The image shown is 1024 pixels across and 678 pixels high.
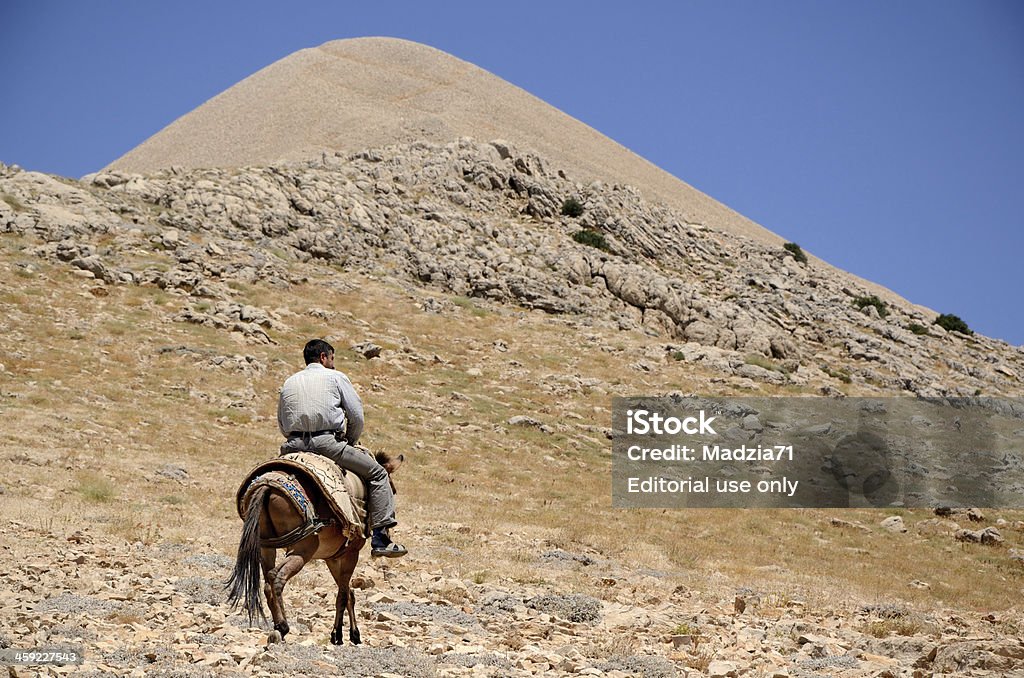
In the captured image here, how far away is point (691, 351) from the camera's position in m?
43.3

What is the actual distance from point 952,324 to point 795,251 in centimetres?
1313

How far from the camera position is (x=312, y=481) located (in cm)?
964

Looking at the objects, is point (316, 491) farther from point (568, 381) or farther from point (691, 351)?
point (691, 351)

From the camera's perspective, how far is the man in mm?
10039

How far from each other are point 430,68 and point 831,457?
82919mm

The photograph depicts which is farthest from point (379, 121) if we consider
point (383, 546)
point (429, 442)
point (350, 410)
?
point (383, 546)

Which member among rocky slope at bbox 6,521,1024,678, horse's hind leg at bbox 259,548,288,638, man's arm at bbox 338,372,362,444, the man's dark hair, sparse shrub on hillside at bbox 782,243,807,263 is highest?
sparse shrub on hillside at bbox 782,243,807,263

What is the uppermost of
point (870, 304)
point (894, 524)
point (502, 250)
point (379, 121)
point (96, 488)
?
point (379, 121)

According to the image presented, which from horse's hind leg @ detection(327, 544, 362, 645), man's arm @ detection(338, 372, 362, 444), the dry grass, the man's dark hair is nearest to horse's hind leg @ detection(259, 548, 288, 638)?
horse's hind leg @ detection(327, 544, 362, 645)

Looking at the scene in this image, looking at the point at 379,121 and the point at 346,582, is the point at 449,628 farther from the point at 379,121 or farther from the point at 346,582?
the point at 379,121

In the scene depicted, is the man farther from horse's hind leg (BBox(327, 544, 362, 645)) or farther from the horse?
the horse

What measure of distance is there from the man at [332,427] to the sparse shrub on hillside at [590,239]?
4508cm

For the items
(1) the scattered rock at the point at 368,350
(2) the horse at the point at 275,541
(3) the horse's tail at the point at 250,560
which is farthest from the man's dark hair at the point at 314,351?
(1) the scattered rock at the point at 368,350

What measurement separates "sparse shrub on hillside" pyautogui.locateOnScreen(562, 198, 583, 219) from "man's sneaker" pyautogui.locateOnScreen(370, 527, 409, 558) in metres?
49.6
